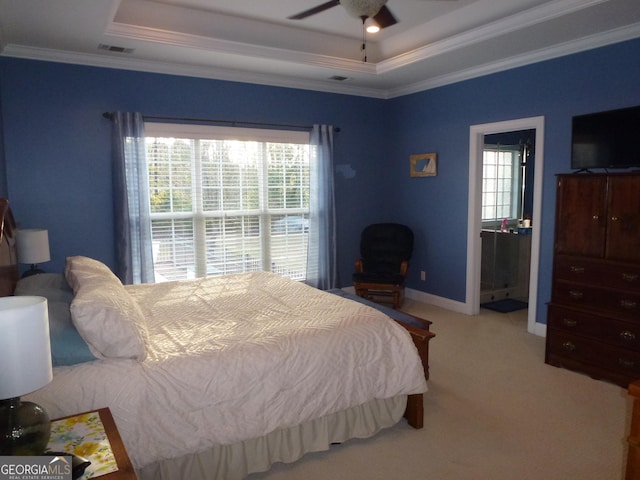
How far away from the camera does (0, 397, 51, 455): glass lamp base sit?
48.4 inches

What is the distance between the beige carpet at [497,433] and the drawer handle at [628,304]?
0.60 metres

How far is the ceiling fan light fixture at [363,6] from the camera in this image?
2518 mm

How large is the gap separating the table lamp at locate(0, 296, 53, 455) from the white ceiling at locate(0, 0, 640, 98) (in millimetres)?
2494

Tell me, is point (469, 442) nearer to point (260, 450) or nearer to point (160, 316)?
point (260, 450)

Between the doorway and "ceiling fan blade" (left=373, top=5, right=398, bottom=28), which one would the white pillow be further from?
the doorway

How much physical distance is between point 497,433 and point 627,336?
131 cm

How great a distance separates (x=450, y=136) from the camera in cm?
516

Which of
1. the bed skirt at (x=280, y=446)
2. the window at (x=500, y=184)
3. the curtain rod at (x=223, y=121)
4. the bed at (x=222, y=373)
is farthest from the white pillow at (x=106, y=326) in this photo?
the window at (x=500, y=184)

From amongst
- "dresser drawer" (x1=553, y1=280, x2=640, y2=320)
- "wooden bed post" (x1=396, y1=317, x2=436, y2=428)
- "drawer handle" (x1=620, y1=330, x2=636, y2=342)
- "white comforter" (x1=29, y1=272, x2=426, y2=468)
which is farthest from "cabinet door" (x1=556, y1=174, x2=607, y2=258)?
"white comforter" (x1=29, y1=272, x2=426, y2=468)

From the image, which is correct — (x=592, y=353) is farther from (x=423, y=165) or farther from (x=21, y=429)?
(x=21, y=429)

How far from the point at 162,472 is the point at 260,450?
0.48 metres

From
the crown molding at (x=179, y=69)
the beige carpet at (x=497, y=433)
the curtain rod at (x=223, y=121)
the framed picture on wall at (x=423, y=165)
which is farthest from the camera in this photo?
the framed picture on wall at (x=423, y=165)

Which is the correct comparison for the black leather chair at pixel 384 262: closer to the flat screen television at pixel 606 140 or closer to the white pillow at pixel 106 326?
the flat screen television at pixel 606 140

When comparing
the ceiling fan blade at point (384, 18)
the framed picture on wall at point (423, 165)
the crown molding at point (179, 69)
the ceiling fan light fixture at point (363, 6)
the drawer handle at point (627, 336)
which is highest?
A: the crown molding at point (179, 69)
